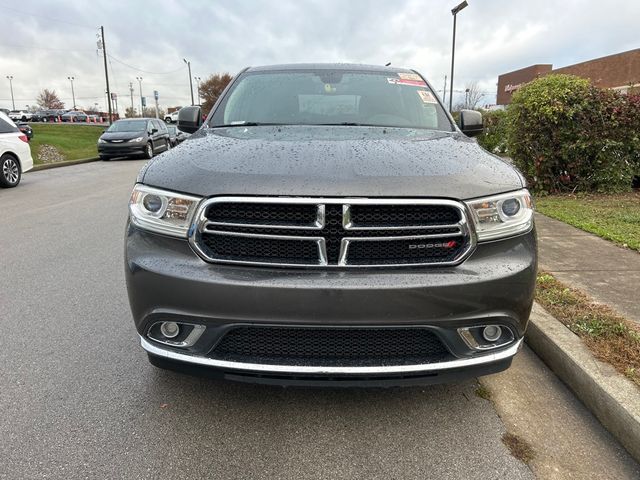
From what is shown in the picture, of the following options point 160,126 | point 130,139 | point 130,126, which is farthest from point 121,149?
Answer: point 160,126

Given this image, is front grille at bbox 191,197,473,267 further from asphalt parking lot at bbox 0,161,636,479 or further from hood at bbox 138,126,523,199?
asphalt parking lot at bbox 0,161,636,479

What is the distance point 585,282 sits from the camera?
12.8 feet

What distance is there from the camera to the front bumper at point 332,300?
1.95m

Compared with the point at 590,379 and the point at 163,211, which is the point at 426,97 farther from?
the point at 163,211

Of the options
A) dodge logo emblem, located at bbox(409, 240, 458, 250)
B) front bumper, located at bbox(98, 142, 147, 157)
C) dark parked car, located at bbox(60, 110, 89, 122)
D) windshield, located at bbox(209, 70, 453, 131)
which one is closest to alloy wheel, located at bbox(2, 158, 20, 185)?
front bumper, located at bbox(98, 142, 147, 157)

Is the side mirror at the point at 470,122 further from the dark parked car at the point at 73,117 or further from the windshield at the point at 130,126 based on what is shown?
the dark parked car at the point at 73,117

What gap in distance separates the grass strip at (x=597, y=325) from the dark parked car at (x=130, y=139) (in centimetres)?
1635

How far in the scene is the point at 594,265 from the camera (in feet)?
14.3

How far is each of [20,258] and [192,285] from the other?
410 centimetres

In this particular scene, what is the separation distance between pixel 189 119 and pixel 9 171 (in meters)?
9.21

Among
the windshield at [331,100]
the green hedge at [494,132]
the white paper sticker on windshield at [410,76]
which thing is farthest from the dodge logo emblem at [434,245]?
the green hedge at [494,132]

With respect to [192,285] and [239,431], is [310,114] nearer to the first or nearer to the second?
[192,285]

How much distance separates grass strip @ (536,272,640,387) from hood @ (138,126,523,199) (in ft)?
3.90

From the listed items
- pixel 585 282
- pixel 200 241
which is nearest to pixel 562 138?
pixel 585 282
